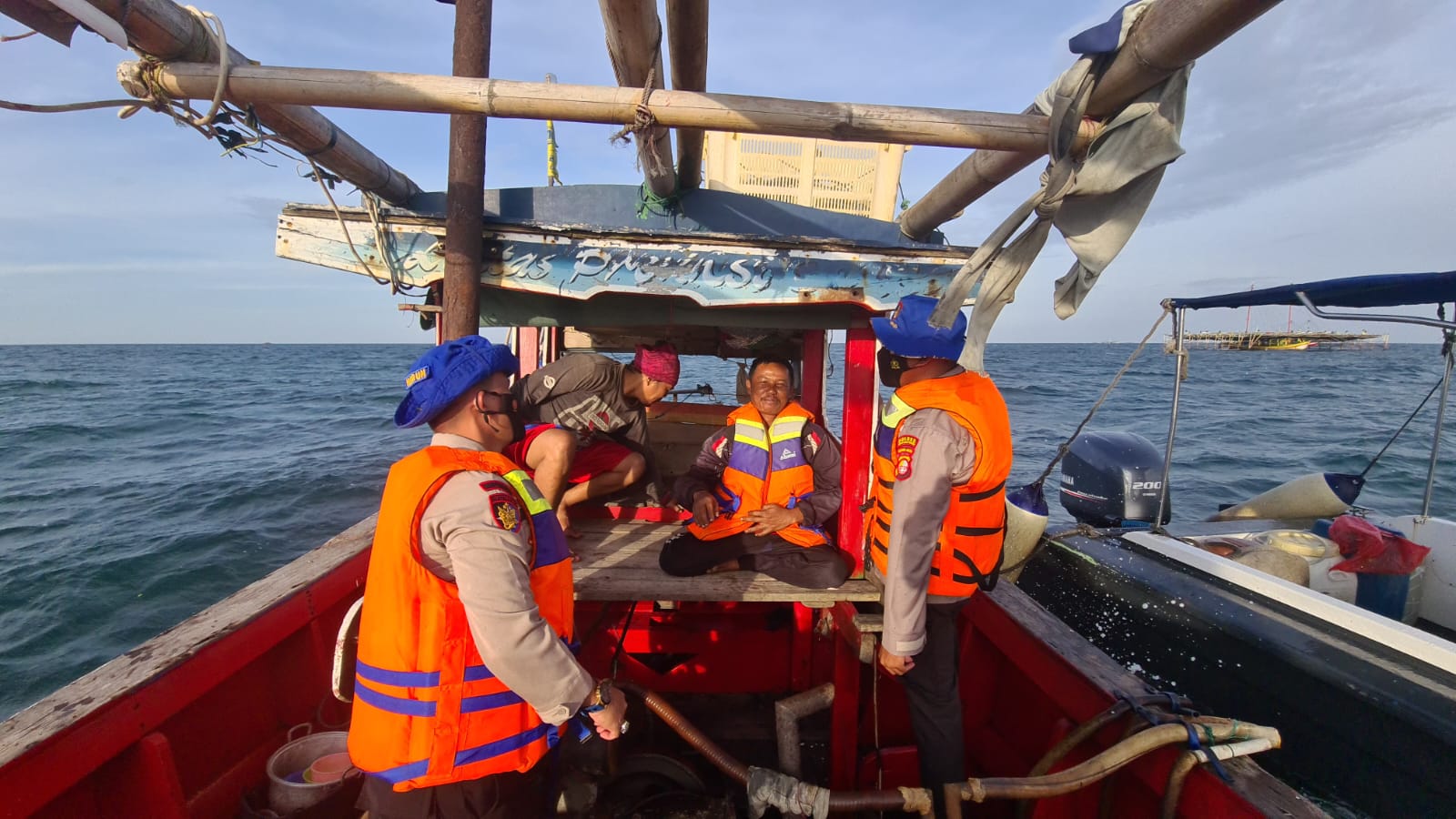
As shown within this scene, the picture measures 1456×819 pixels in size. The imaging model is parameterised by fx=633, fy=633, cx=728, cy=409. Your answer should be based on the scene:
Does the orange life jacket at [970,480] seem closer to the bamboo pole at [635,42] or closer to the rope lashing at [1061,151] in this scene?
the rope lashing at [1061,151]

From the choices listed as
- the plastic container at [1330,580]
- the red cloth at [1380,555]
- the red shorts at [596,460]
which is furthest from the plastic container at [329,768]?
the red cloth at [1380,555]

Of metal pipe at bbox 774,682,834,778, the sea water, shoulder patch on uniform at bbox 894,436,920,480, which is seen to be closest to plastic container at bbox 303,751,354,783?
metal pipe at bbox 774,682,834,778

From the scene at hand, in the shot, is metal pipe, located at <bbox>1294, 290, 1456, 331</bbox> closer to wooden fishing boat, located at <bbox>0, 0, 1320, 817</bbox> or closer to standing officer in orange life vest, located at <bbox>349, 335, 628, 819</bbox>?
wooden fishing boat, located at <bbox>0, 0, 1320, 817</bbox>

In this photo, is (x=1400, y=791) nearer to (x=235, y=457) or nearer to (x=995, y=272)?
(x=995, y=272)

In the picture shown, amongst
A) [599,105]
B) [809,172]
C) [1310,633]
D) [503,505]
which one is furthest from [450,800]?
[809,172]

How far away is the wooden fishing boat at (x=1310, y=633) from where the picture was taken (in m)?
2.65

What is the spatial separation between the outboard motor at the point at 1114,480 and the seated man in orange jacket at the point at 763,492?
4006 mm

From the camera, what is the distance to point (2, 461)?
598 inches

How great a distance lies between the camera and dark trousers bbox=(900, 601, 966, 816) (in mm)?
2533

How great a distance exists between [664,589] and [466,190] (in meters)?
2.21

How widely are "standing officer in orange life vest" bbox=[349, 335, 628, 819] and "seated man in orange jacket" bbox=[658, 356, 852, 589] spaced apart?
150cm

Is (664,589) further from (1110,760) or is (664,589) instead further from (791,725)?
(1110,760)

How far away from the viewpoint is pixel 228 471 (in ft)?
46.1

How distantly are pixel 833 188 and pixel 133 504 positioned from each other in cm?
1393
